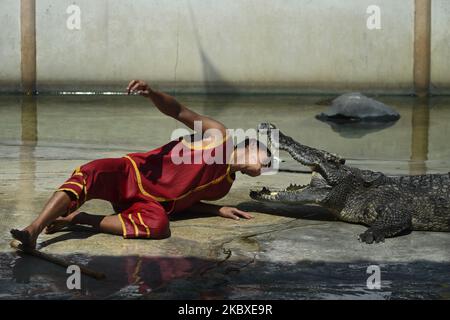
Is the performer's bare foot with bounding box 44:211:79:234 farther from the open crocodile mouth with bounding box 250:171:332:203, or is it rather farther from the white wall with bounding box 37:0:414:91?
the white wall with bounding box 37:0:414:91

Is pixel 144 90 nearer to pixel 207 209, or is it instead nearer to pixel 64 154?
pixel 207 209

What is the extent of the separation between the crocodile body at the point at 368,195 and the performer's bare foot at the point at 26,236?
1.54m

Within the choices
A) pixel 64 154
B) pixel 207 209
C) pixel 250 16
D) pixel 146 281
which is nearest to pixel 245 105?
pixel 250 16

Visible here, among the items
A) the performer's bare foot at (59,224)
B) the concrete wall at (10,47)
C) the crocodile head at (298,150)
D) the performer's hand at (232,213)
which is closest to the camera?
the performer's bare foot at (59,224)

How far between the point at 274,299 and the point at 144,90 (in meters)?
1.54

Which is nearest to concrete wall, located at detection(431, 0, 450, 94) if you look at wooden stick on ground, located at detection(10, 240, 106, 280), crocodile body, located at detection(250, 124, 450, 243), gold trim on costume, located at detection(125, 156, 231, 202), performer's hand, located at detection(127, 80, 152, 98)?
crocodile body, located at detection(250, 124, 450, 243)

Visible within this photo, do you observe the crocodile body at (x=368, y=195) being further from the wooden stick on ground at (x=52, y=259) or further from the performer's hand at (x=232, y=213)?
the wooden stick on ground at (x=52, y=259)

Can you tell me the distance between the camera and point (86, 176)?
16.0 ft

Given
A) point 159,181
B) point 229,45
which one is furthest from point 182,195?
point 229,45

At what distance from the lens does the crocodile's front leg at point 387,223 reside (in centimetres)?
504

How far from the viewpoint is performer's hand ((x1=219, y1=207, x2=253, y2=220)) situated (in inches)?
214

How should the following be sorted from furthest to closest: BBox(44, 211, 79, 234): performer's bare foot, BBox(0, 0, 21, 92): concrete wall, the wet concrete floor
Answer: BBox(0, 0, 21, 92): concrete wall, BBox(44, 211, 79, 234): performer's bare foot, the wet concrete floor

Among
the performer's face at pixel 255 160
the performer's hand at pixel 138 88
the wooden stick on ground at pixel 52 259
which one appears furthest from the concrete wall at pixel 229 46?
the wooden stick on ground at pixel 52 259

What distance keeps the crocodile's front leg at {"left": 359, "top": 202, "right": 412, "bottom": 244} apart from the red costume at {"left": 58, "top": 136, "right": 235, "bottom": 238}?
0.90 meters
